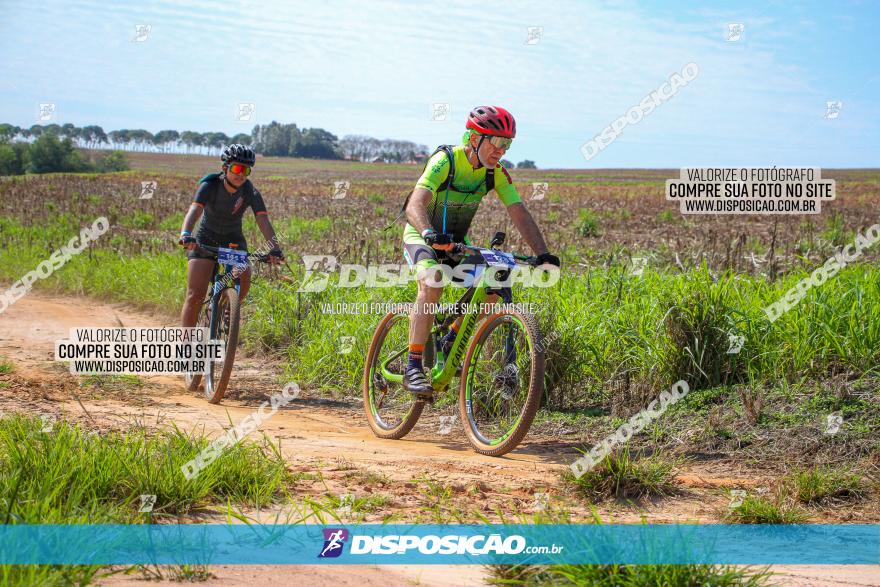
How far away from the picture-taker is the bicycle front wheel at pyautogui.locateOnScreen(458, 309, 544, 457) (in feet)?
18.7

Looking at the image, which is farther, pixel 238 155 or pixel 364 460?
pixel 238 155

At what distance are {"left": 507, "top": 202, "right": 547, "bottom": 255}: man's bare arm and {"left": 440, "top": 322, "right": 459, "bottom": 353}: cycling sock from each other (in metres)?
0.90

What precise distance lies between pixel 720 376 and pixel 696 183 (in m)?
6.28

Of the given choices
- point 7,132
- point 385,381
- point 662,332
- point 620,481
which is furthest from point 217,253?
point 7,132

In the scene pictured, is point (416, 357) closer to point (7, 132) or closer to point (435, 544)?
point (435, 544)

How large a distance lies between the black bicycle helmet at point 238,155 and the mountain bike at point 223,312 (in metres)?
0.92

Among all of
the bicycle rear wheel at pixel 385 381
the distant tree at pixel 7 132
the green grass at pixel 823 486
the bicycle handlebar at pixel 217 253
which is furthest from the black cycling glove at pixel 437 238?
the distant tree at pixel 7 132

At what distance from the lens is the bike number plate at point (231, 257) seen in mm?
8391

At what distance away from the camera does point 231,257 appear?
8.39 metres

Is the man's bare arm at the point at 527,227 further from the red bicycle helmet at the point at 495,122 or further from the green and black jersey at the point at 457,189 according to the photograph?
the red bicycle helmet at the point at 495,122

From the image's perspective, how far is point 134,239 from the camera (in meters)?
18.6

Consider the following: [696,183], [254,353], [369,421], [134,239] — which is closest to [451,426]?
[369,421]

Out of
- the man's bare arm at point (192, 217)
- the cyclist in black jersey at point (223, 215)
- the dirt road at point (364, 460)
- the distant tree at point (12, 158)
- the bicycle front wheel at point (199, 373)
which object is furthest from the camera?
the distant tree at point (12, 158)

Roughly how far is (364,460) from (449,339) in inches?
51.0
